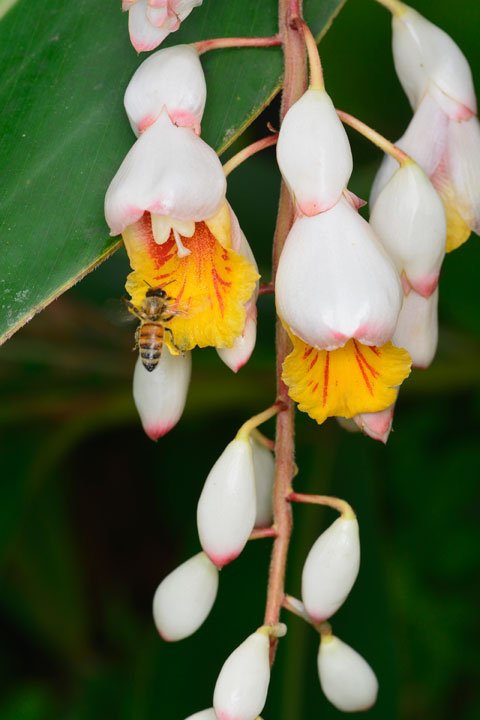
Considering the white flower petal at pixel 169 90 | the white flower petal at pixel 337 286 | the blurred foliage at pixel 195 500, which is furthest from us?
the blurred foliage at pixel 195 500

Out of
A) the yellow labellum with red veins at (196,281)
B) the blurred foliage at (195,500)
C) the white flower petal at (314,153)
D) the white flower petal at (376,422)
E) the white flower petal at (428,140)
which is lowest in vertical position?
the blurred foliage at (195,500)

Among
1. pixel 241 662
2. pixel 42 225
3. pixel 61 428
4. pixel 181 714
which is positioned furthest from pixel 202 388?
pixel 241 662

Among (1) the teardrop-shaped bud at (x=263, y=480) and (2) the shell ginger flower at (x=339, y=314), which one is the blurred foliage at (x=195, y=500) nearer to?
(1) the teardrop-shaped bud at (x=263, y=480)

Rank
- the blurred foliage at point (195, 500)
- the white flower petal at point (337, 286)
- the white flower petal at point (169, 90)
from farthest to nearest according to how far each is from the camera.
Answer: the blurred foliage at point (195, 500)
the white flower petal at point (169, 90)
the white flower petal at point (337, 286)

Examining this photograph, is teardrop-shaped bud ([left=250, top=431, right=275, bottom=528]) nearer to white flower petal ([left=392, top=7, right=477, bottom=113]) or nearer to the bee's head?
the bee's head

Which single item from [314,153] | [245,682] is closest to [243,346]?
[314,153]

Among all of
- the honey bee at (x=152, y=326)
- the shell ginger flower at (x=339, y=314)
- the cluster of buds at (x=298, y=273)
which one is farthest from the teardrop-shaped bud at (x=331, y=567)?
the honey bee at (x=152, y=326)
